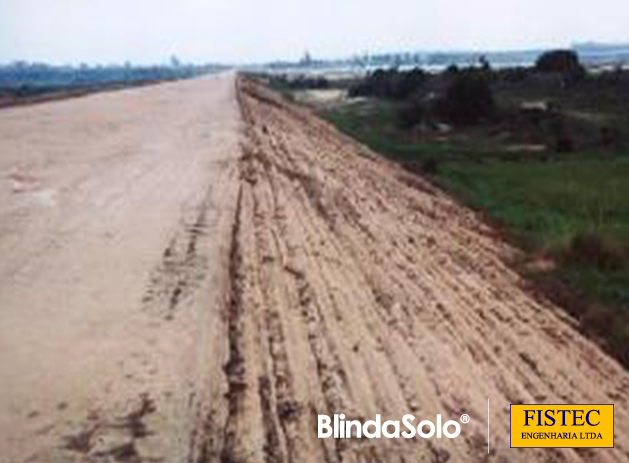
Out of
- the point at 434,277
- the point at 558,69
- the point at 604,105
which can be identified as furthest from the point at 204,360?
the point at 558,69

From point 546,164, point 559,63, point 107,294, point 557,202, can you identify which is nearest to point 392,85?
point 559,63

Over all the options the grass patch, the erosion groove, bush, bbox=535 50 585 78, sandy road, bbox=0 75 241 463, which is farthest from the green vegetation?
bush, bbox=535 50 585 78

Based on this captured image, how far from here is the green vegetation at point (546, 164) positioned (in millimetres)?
17000

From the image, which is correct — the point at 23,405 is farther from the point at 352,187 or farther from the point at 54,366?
the point at 352,187

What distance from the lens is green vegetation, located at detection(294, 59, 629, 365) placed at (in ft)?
55.8

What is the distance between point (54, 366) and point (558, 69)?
9058 centimetres

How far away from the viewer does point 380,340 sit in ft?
36.7

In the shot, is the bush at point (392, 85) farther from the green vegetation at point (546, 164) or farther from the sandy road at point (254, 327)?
the sandy road at point (254, 327)

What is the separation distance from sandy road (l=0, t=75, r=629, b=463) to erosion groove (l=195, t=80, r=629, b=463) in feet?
0.08

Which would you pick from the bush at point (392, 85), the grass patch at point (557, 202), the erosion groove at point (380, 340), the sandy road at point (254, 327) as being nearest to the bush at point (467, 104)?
the grass patch at point (557, 202)

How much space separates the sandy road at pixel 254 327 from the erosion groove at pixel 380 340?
0.08 feet

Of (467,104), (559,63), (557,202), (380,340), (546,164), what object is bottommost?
(559,63)

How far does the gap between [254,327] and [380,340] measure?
1119mm

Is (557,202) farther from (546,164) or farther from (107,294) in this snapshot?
(107,294)
